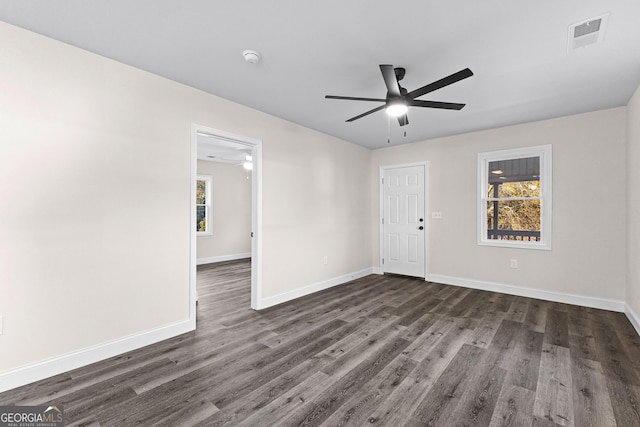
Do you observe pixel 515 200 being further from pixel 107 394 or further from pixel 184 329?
pixel 107 394

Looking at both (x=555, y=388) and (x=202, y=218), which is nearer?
(x=555, y=388)

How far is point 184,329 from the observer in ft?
9.89

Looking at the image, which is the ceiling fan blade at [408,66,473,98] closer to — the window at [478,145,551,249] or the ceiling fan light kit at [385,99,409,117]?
the ceiling fan light kit at [385,99,409,117]

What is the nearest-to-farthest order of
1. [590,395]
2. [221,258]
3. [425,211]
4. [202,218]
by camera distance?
1. [590,395]
2. [425,211]
3. [202,218]
4. [221,258]

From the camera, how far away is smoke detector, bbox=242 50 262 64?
7.93 ft

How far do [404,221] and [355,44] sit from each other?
3836 millimetres

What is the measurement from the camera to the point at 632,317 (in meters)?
3.23

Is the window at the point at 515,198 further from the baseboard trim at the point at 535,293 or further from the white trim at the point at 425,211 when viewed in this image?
the white trim at the point at 425,211

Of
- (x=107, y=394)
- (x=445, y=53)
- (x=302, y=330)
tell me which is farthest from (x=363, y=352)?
(x=445, y=53)

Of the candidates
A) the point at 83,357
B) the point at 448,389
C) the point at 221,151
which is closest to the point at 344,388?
the point at 448,389

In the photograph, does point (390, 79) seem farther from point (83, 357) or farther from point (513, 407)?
point (83, 357)

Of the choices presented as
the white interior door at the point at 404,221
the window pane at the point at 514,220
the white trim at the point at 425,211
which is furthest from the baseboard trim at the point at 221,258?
the window pane at the point at 514,220

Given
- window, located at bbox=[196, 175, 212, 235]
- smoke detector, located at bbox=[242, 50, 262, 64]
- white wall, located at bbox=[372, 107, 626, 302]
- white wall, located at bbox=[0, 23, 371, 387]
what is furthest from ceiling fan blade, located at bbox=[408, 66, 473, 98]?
window, located at bbox=[196, 175, 212, 235]

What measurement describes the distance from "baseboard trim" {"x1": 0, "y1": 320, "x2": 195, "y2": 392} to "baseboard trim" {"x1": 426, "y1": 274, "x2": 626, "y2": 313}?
164 inches
